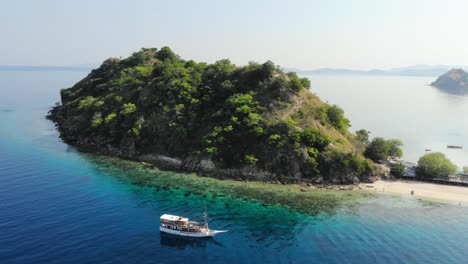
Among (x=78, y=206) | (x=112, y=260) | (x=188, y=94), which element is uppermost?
(x=188, y=94)

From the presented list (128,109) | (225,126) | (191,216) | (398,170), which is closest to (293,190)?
(191,216)

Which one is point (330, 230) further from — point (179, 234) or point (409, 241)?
point (179, 234)

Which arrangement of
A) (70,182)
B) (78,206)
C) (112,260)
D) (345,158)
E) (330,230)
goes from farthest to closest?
(345,158)
(70,182)
(78,206)
(330,230)
(112,260)

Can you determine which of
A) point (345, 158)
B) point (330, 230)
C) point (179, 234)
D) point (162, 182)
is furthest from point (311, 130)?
point (179, 234)

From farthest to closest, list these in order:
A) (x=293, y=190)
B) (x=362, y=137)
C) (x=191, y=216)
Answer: (x=362, y=137) < (x=293, y=190) < (x=191, y=216)

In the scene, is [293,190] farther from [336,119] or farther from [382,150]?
[336,119]

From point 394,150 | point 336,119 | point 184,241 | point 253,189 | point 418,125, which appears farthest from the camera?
point 418,125
